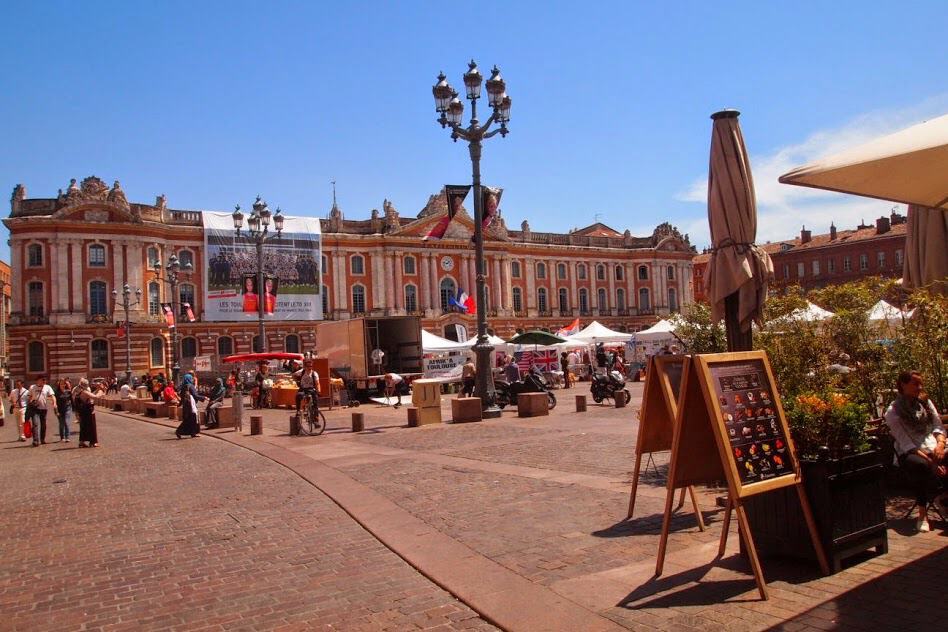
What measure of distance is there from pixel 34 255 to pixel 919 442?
53.6 meters

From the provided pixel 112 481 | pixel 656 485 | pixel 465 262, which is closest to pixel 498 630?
pixel 656 485

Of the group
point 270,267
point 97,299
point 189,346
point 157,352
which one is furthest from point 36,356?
point 270,267

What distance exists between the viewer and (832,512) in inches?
181

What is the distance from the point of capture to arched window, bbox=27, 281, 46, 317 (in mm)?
48500

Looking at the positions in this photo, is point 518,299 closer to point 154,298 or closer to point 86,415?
point 154,298

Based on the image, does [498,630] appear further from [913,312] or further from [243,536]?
[913,312]

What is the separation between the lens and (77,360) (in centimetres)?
4856

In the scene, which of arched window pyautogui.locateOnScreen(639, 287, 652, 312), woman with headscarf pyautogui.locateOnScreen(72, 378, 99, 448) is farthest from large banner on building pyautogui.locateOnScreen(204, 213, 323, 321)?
woman with headscarf pyautogui.locateOnScreen(72, 378, 99, 448)

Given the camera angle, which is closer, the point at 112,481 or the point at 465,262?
the point at 112,481

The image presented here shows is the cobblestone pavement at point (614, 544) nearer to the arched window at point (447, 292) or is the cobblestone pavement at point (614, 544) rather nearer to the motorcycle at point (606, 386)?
the motorcycle at point (606, 386)

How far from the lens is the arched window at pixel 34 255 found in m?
48.3

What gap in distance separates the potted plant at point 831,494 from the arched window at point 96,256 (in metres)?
52.5

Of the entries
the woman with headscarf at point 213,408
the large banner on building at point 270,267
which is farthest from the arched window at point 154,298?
the woman with headscarf at point 213,408

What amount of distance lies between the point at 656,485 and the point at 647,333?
24739 mm
